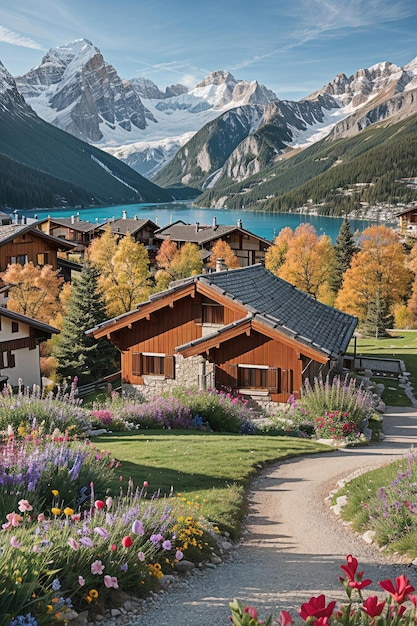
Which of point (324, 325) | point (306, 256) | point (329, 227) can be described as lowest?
point (324, 325)

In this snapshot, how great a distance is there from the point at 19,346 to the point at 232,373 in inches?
510

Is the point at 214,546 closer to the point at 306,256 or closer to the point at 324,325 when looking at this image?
the point at 324,325

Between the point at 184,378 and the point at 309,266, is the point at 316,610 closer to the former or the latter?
the point at 184,378

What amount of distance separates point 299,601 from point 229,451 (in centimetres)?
747

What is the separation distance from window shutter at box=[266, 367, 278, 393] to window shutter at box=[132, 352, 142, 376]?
19.6 ft

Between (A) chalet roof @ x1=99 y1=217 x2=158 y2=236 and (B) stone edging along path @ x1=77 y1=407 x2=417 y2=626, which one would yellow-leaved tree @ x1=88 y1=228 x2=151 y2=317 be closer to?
(A) chalet roof @ x1=99 y1=217 x2=158 y2=236

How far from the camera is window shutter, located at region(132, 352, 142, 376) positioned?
2631cm

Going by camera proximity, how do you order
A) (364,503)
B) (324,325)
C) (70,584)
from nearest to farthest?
1. (70,584)
2. (364,503)
3. (324,325)

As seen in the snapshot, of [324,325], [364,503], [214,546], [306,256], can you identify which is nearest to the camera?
[214,546]

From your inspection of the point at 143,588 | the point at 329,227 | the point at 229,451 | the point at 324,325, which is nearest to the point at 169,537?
the point at 143,588

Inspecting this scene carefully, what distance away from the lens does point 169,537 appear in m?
7.64

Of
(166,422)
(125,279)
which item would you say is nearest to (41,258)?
(125,279)

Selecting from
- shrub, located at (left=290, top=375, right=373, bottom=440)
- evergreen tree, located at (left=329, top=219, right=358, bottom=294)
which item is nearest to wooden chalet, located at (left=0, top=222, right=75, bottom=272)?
evergreen tree, located at (left=329, top=219, right=358, bottom=294)

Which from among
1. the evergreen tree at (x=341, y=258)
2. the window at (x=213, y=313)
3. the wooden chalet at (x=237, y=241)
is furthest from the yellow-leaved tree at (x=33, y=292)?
the evergreen tree at (x=341, y=258)
